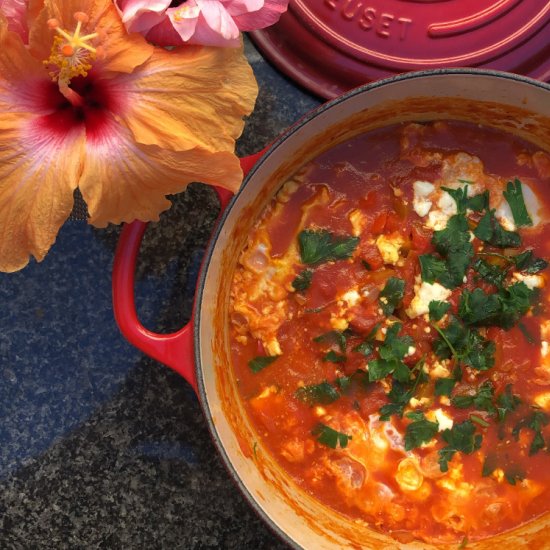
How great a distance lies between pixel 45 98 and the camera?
4.56 feet

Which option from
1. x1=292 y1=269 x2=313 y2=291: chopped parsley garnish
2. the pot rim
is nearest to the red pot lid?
the pot rim

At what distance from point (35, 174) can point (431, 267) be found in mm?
804

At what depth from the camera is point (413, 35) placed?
1.75 meters

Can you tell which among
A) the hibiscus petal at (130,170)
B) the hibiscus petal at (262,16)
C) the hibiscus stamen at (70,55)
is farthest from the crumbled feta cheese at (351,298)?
the hibiscus stamen at (70,55)

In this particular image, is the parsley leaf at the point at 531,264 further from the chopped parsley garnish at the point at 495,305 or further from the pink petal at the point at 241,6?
the pink petal at the point at 241,6

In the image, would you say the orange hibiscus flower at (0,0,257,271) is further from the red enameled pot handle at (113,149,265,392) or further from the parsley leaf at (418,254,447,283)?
the parsley leaf at (418,254,447,283)

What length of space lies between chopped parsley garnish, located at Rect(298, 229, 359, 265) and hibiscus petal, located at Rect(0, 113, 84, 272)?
0.55m

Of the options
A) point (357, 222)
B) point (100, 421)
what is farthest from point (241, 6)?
point (100, 421)

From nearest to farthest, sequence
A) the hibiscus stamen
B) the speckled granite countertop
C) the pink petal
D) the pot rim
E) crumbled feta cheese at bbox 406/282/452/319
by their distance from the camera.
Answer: the hibiscus stamen, the pink petal, the pot rim, crumbled feta cheese at bbox 406/282/452/319, the speckled granite countertop

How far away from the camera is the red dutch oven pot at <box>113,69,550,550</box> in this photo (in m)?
1.57

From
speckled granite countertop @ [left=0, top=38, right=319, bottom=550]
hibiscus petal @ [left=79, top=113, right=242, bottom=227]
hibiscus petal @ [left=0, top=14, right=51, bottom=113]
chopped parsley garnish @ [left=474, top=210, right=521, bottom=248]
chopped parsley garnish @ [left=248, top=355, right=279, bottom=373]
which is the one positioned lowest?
speckled granite countertop @ [left=0, top=38, right=319, bottom=550]

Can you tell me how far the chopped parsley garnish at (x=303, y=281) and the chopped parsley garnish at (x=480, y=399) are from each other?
394 millimetres

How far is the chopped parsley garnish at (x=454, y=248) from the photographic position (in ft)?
5.56

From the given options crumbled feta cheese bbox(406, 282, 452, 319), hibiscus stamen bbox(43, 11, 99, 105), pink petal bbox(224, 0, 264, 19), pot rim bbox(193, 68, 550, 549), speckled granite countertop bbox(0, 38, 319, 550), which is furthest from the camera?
speckled granite countertop bbox(0, 38, 319, 550)
